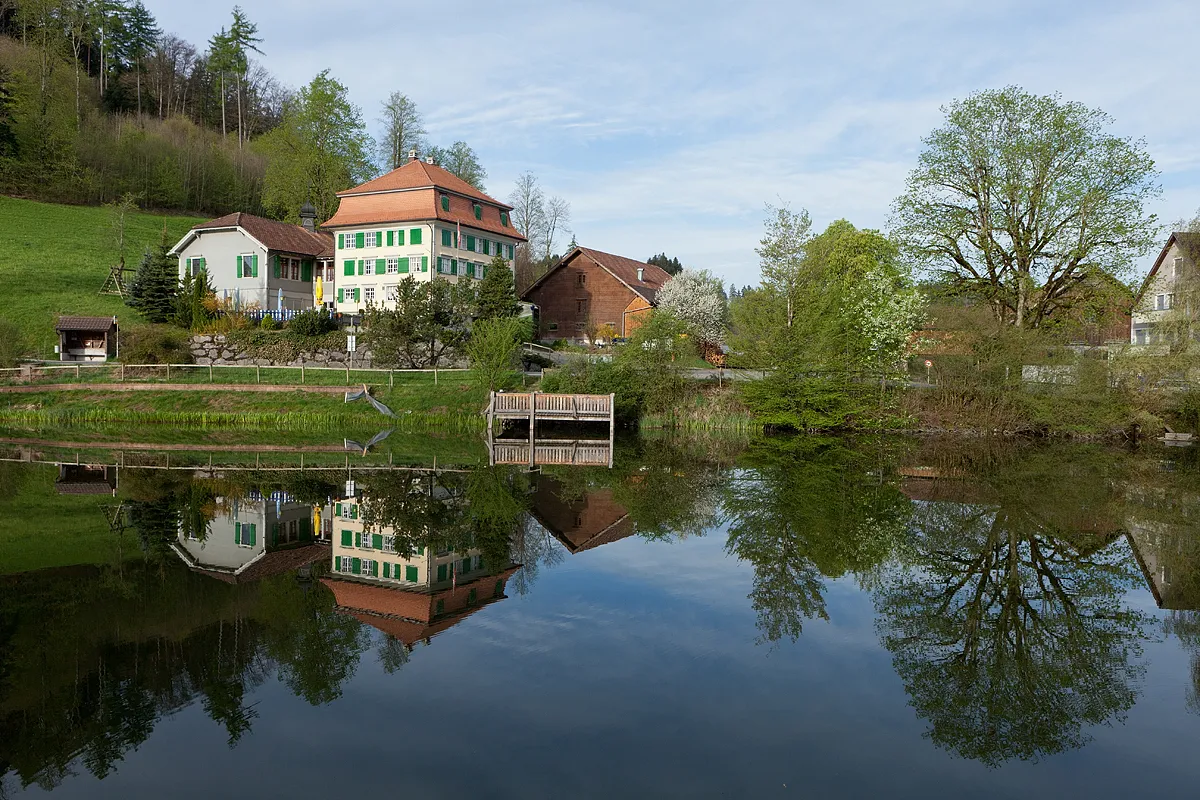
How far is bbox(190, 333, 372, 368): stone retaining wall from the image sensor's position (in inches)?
1548

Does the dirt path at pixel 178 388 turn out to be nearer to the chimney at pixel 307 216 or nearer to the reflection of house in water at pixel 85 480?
the reflection of house in water at pixel 85 480

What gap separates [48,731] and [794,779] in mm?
6404

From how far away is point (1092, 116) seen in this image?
33375 millimetres

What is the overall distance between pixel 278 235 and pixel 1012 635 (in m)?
47.3

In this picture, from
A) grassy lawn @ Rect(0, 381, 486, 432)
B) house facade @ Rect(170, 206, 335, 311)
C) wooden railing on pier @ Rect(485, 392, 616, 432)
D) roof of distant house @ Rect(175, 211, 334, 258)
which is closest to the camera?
wooden railing on pier @ Rect(485, 392, 616, 432)

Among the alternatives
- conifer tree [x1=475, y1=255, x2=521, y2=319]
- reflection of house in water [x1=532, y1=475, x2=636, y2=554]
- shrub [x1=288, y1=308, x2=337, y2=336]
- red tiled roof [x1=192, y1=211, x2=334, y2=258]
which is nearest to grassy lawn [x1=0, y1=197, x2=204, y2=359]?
red tiled roof [x1=192, y1=211, x2=334, y2=258]

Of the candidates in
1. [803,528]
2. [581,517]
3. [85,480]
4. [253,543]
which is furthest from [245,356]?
[803,528]

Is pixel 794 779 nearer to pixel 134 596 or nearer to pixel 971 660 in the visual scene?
pixel 971 660

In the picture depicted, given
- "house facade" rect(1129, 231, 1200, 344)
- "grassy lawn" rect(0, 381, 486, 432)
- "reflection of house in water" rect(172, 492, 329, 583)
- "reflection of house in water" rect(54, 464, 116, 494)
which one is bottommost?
"reflection of house in water" rect(172, 492, 329, 583)

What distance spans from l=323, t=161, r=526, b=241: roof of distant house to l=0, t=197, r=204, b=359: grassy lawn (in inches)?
547

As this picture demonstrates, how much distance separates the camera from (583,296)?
54438 millimetres

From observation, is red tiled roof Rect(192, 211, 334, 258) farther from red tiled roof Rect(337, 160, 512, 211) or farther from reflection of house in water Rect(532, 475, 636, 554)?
reflection of house in water Rect(532, 475, 636, 554)

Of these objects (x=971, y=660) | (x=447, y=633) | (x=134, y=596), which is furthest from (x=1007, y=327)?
(x=134, y=596)

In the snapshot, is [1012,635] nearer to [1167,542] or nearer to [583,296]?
[1167,542]
